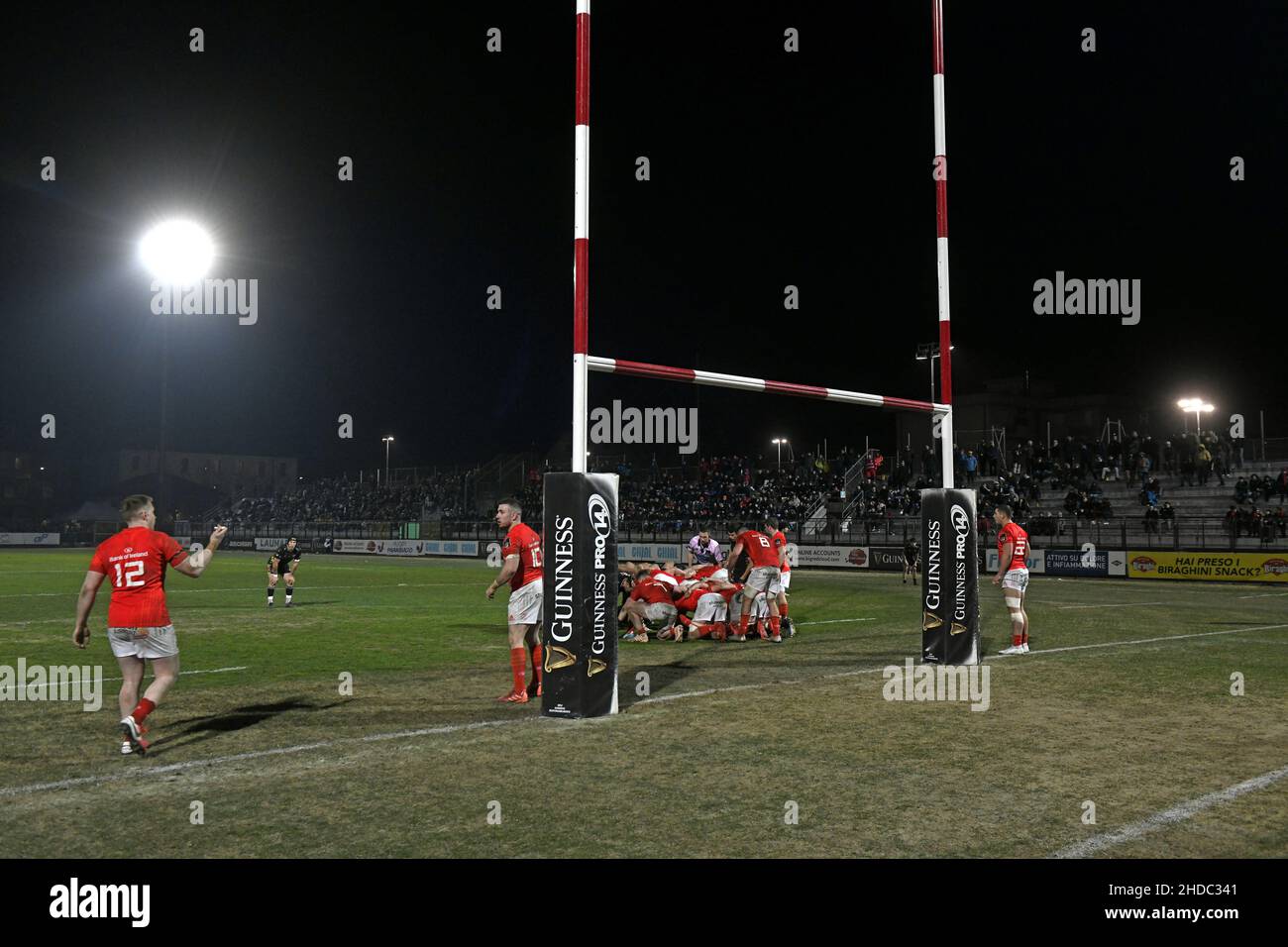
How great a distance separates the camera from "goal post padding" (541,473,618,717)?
873 centimetres

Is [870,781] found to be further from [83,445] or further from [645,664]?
[83,445]

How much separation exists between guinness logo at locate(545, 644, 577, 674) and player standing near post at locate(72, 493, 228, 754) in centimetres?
302

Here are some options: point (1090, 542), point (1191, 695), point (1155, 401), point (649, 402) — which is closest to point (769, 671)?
point (1191, 695)

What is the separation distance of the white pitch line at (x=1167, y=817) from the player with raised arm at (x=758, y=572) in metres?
8.81

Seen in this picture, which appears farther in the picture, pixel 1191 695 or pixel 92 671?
pixel 92 671

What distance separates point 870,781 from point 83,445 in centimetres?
9659

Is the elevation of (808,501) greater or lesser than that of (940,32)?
lesser

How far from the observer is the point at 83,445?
87.2 m
